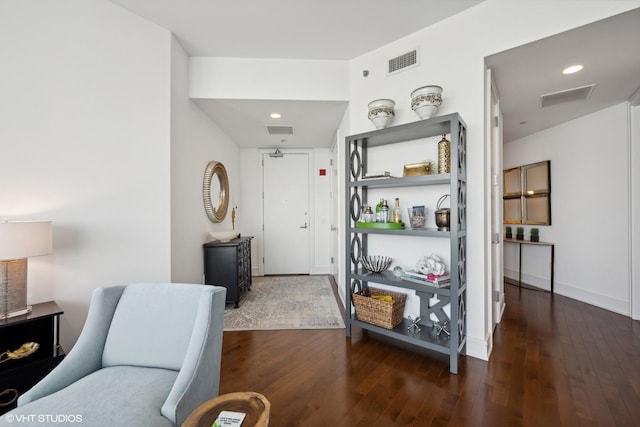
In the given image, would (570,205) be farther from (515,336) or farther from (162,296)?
(162,296)

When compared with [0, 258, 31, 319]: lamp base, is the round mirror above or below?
above

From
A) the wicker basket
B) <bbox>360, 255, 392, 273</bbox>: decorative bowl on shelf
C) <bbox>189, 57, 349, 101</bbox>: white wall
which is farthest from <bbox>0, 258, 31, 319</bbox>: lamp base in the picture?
<bbox>360, 255, 392, 273</bbox>: decorative bowl on shelf

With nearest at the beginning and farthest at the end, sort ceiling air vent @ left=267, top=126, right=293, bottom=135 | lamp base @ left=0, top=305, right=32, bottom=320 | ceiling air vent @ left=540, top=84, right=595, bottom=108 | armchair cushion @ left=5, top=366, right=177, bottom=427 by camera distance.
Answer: armchair cushion @ left=5, top=366, right=177, bottom=427, lamp base @ left=0, top=305, right=32, bottom=320, ceiling air vent @ left=540, top=84, right=595, bottom=108, ceiling air vent @ left=267, top=126, right=293, bottom=135

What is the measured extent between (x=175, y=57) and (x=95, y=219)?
1656 mm

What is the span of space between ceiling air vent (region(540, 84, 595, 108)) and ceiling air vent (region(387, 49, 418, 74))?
1523 mm

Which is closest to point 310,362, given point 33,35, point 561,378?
point 561,378

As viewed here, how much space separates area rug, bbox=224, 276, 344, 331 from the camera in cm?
282

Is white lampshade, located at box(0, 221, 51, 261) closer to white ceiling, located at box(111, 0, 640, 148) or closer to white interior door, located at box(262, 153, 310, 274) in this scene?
white ceiling, located at box(111, 0, 640, 148)

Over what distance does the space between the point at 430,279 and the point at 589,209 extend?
3.00 metres

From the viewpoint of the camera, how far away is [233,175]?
450cm

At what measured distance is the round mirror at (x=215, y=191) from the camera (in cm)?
330

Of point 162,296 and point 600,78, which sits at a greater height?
point 600,78

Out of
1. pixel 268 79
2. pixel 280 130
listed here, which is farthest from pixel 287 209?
pixel 268 79

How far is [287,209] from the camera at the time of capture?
4984mm
